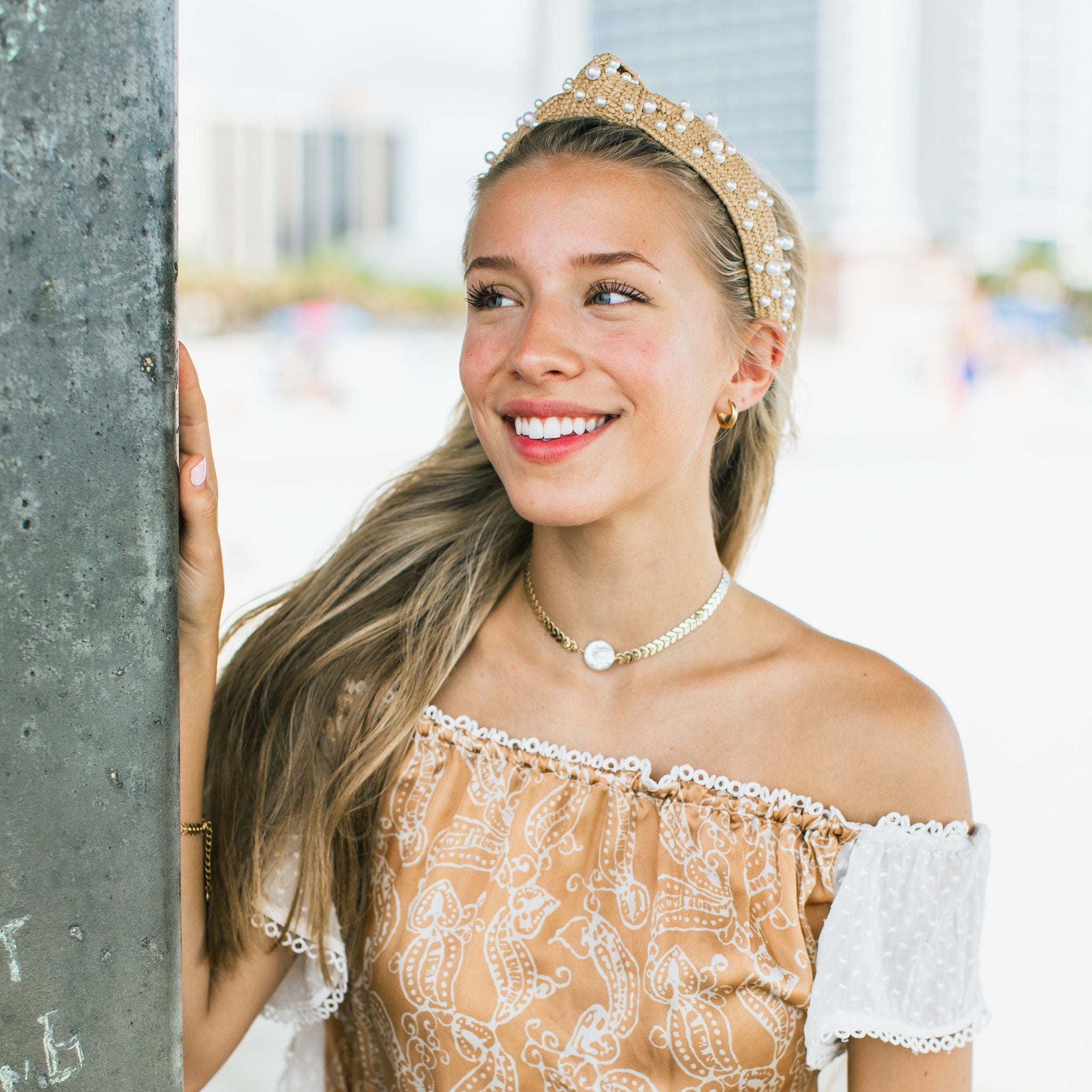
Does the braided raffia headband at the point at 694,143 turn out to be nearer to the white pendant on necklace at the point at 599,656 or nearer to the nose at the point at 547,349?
the nose at the point at 547,349

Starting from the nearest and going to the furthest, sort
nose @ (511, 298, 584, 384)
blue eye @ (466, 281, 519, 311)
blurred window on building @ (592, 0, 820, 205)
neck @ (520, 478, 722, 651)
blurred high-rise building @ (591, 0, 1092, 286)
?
1. nose @ (511, 298, 584, 384)
2. blue eye @ (466, 281, 519, 311)
3. neck @ (520, 478, 722, 651)
4. blurred high-rise building @ (591, 0, 1092, 286)
5. blurred window on building @ (592, 0, 820, 205)

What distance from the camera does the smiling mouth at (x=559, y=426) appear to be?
1657mm

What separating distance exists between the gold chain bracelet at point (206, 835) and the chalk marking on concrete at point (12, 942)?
597 mm

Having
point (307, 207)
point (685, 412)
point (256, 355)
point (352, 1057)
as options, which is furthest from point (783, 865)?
point (307, 207)

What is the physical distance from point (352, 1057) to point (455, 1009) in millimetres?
423

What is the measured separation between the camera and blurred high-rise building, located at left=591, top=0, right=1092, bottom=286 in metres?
82.0

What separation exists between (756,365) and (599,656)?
52cm

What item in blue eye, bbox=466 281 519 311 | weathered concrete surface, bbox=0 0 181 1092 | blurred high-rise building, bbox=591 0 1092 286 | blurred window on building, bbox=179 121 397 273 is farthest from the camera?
blurred high-rise building, bbox=591 0 1092 286

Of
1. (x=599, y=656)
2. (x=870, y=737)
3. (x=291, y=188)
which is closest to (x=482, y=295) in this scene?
(x=599, y=656)

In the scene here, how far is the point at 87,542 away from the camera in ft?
3.44

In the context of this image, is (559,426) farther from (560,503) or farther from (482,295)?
(482,295)

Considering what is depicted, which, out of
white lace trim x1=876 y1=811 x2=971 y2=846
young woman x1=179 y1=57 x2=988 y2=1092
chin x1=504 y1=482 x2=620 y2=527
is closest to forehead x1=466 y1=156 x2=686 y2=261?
young woman x1=179 y1=57 x2=988 y2=1092

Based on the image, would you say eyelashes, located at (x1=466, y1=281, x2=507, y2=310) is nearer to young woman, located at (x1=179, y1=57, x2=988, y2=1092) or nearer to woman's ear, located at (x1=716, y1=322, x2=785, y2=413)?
young woman, located at (x1=179, y1=57, x2=988, y2=1092)

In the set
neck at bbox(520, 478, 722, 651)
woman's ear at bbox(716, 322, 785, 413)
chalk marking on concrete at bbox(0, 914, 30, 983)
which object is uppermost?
woman's ear at bbox(716, 322, 785, 413)
